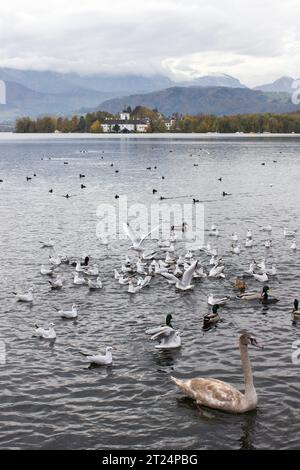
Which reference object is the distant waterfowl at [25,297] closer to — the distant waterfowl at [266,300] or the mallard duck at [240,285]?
the mallard duck at [240,285]

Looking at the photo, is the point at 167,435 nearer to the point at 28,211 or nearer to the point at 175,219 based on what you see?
the point at 175,219

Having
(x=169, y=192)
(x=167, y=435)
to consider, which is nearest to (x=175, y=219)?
(x=169, y=192)

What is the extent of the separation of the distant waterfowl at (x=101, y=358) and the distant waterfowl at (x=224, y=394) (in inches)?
145

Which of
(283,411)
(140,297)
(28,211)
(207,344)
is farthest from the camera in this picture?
(28,211)

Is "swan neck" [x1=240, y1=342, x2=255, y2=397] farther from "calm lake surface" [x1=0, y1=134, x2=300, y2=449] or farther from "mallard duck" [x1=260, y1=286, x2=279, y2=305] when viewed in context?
"mallard duck" [x1=260, y1=286, x2=279, y2=305]

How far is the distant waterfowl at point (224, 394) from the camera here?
1819 centimetres

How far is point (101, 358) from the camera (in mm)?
21578

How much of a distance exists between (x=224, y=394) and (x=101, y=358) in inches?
210

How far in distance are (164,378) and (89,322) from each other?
6433 mm

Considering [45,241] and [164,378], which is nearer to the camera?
[164,378]

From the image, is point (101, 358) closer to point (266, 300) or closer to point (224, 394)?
point (224, 394)

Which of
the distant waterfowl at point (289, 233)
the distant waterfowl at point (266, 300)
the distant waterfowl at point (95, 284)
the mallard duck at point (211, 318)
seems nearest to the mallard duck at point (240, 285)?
the distant waterfowl at point (266, 300)

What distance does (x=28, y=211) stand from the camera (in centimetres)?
6044

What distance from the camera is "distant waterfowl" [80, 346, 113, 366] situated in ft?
70.8
